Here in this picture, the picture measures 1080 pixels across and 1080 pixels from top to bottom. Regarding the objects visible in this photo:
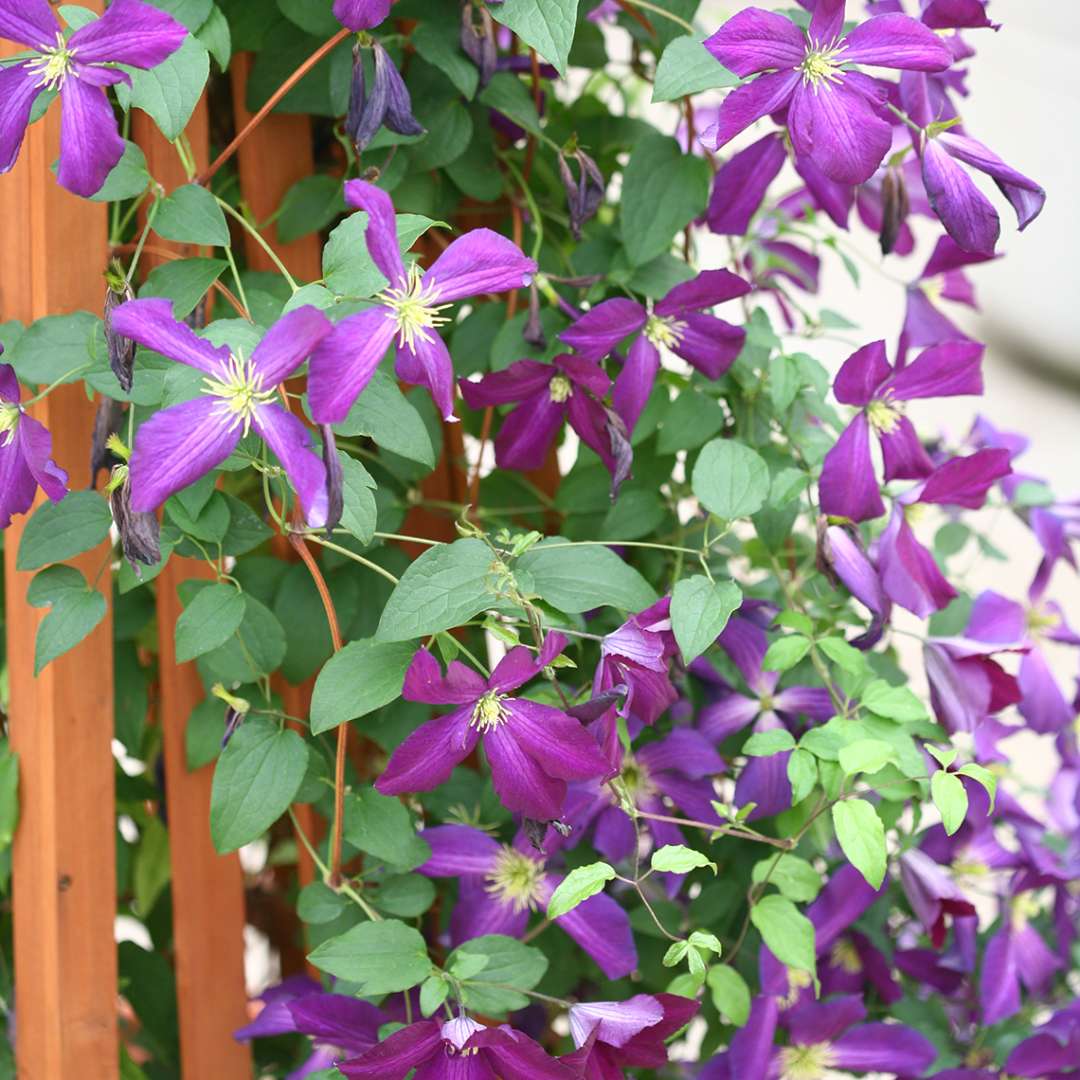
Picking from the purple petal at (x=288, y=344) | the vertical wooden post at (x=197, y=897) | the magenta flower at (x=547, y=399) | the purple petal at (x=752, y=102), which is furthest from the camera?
the vertical wooden post at (x=197, y=897)

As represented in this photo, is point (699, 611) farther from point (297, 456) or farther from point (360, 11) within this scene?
point (360, 11)

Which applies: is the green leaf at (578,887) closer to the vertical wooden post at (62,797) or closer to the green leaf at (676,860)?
the green leaf at (676,860)

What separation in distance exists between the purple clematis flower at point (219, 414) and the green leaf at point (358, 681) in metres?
0.13

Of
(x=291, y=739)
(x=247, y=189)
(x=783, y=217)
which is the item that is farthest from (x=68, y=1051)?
(x=783, y=217)

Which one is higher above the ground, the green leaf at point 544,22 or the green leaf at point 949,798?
the green leaf at point 544,22

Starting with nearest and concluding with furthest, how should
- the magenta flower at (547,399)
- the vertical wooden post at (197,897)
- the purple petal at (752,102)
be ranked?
1. the purple petal at (752,102)
2. the magenta flower at (547,399)
3. the vertical wooden post at (197,897)

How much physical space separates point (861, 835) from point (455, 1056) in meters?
0.23

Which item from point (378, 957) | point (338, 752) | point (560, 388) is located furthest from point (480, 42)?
point (378, 957)

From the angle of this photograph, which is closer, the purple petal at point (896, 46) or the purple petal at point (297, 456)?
the purple petal at point (297, 456)

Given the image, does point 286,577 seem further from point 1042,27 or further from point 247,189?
point 1042,27

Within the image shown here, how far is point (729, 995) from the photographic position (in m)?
0.79

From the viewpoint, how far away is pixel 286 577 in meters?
0.85

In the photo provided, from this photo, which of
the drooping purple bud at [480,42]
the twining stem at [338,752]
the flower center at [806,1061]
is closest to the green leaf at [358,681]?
the twining stem at [338,752]

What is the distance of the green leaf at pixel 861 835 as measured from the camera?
669 mm
